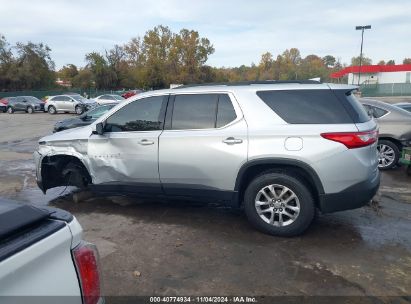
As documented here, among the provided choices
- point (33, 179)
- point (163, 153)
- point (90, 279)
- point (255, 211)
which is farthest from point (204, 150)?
point (33, 179)

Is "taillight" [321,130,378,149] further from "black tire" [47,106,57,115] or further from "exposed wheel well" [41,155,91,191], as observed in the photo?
"black tire" [47,106,57,115]

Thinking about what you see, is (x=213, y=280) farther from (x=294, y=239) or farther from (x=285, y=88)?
(x=285, y=88)

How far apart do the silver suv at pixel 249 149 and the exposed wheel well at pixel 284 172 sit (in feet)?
0.04

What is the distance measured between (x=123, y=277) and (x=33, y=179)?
4.99 meters

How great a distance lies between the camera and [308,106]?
4250 mm

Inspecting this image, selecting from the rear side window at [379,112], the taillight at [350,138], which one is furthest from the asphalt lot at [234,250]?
the rear side window at [379,112]

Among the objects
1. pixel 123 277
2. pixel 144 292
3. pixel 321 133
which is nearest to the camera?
pixel 144 292

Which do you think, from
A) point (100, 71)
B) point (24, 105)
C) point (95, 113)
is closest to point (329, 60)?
point (100, 71)

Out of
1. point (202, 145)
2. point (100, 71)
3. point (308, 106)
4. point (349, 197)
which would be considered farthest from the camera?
point (100, 71)

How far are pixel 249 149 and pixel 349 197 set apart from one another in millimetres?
1265

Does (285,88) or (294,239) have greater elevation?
(285,88)

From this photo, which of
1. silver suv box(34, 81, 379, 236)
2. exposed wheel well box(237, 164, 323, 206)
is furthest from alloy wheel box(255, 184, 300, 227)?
exposed wheel well box(237, 164, 323, 206)

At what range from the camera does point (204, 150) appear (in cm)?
453

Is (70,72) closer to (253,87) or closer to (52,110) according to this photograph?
(52,110)
